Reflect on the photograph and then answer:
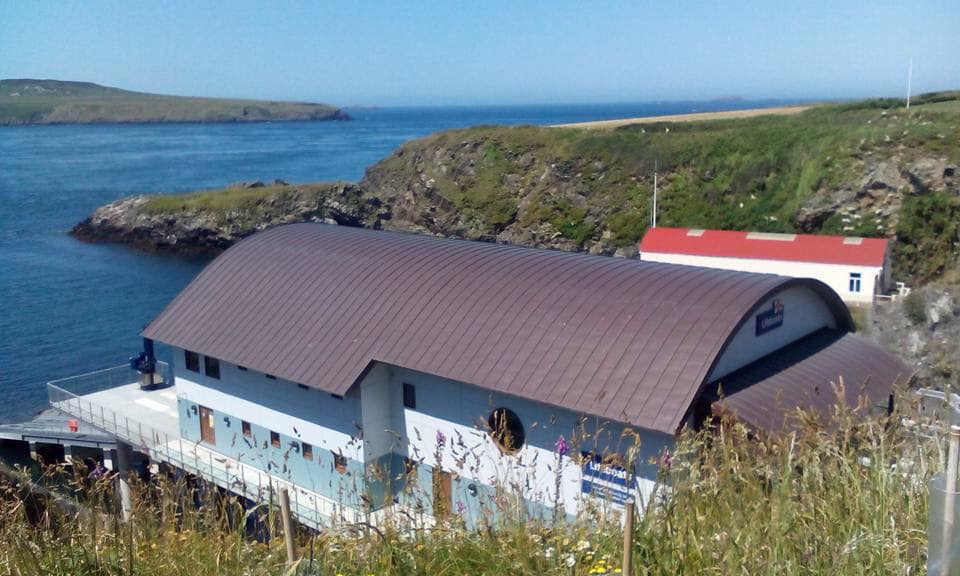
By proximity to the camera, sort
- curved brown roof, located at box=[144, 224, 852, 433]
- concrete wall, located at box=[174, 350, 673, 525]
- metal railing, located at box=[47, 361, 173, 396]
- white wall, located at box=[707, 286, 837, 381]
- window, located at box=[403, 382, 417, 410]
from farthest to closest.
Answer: metal railing, located at box=[47, 361, 173, 396] → window, located at box=[403, 382, 417, 410] → white wall, located at box=[707, 286, 837, 381] → concrete wall, located at box=[174, 350, 673, 525] → curved brown roof, located at box=[144, 224, 852, 433]

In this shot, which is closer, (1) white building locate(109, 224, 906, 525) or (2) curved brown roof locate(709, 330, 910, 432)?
(2) curved brown roof locate(709, 330, 910, 432)

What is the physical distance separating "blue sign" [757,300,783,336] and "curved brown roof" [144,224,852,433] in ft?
1.79

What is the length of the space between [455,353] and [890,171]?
136 feet

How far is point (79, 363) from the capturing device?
120ft

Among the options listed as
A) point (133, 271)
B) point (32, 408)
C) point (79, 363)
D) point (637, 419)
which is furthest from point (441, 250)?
point (133, 271)

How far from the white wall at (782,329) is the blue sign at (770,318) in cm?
8

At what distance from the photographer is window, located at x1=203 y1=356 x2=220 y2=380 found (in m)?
22.4

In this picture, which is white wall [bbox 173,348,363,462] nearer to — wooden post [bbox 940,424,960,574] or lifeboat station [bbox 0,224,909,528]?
lifeboat station [bbox 0,224,909,528]

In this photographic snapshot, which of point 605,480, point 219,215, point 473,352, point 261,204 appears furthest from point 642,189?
point 605,480

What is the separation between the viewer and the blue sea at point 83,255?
124 feet

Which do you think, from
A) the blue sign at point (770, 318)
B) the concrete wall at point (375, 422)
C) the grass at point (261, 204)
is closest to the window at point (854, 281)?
the blue sign at point (770, 318)

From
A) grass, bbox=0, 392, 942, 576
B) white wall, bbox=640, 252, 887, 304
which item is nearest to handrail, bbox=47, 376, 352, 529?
grass, bbox=0, 392, 942, 576

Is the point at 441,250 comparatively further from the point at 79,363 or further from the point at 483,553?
the point at 79,363

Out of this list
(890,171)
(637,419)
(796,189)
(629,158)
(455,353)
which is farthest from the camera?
(629,158)
